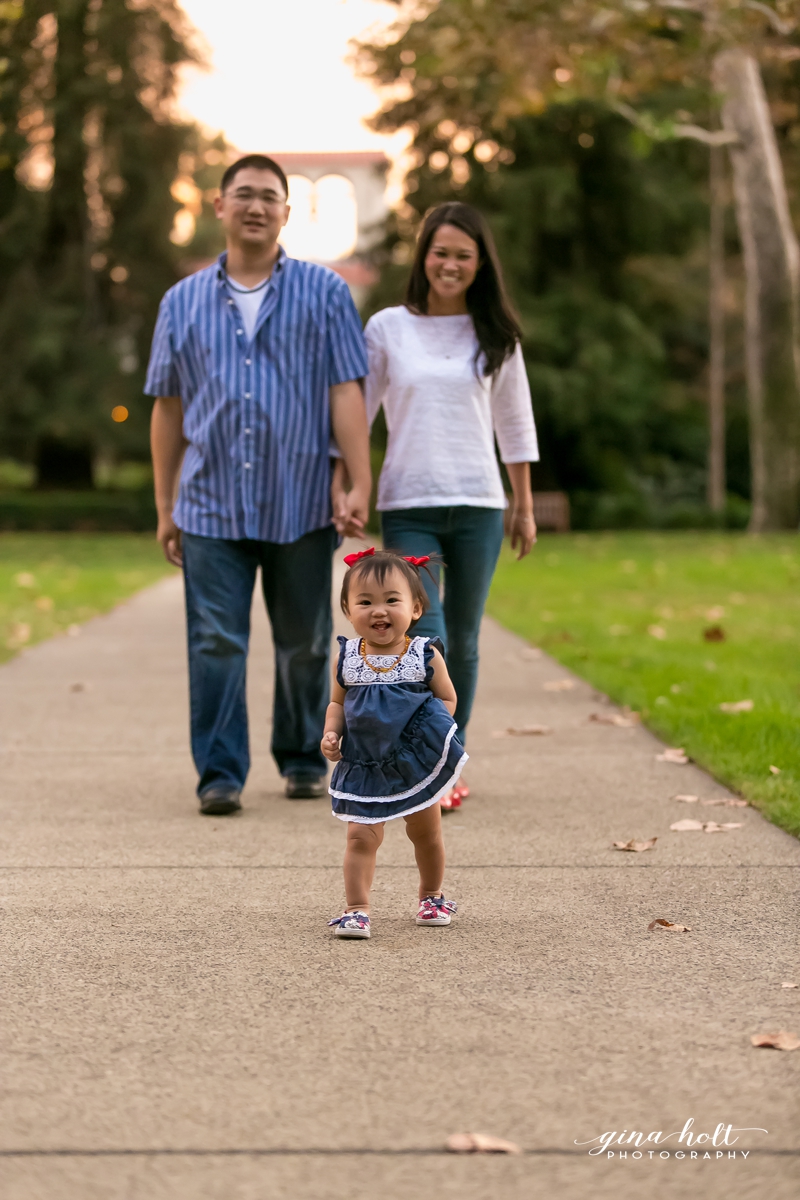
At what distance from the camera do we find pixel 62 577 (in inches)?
739

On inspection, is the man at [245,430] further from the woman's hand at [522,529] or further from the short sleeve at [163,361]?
the woman's hand at [522,529]

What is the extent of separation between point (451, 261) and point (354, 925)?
7.89 feet

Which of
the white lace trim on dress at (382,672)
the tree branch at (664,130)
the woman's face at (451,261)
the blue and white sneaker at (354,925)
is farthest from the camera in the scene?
A: the tree branch at (664,130)

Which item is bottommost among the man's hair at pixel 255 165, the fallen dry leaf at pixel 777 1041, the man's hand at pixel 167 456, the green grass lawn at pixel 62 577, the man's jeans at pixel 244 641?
the green grass lawn at pixel 62 577

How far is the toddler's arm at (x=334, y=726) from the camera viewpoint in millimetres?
3824

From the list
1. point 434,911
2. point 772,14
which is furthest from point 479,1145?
point 772,14

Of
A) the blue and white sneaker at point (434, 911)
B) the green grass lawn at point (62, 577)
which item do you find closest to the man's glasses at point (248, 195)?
the blue and white sneaker at point (434, 911)

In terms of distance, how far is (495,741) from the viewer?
6.95 metres

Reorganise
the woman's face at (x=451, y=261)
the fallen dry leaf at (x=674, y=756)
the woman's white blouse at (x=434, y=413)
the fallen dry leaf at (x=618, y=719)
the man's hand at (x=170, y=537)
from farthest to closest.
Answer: the fallen dry leaf at (x=618, y=719)
the fallen dry leaf at (x=674, y=756)
the man's hand at (x=170, y=537)
the woman's white blouse at (x=434, y=413)
the woman's face at (x=451, y=261)

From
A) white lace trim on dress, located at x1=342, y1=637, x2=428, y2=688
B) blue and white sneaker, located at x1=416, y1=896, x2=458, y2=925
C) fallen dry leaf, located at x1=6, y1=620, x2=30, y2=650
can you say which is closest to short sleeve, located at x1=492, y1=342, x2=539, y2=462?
white lace trim on dress, located at x1=342, y1=637, x2=428, y2=688

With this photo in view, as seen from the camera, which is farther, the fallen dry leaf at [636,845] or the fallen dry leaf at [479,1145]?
the fallen dry leaf at [636,845]

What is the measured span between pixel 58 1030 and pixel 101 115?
3458 cm

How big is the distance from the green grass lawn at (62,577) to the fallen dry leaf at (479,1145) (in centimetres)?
779

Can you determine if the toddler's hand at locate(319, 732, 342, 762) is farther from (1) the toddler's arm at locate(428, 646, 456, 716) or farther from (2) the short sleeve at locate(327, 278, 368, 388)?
(2) the short sleeve at locate(327, 278, 368, 388)
